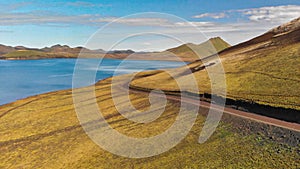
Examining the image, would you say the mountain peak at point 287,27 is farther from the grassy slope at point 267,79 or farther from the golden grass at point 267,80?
the golden grass at point 267,80

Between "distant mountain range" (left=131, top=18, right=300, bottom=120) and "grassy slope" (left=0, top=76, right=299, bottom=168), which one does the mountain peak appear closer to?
"distant mountain range" (left=131, top=18, right=300, bottom=120)

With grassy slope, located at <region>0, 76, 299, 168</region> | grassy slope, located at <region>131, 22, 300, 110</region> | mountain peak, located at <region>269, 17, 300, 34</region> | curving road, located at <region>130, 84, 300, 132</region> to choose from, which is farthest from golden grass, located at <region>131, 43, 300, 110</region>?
mountain peak, located at <region>269, 17, 300, 34</region>

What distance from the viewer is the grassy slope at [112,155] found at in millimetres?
33219

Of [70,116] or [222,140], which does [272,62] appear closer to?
[222,140]

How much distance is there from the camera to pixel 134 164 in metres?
36.6

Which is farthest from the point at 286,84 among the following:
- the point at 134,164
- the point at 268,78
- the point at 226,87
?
the point at 134,164

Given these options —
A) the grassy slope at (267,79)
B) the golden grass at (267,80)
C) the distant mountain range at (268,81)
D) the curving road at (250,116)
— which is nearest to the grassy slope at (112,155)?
the curving road at (250,116)

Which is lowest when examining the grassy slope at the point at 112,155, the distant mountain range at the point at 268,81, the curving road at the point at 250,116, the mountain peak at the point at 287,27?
the grassy slope at the point at 112,155

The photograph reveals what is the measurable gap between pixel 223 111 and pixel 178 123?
8.45 meters

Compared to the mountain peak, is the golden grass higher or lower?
lower

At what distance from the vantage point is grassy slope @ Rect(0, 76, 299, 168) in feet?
109

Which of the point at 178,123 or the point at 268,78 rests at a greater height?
the point at 268,78

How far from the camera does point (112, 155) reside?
133 feet

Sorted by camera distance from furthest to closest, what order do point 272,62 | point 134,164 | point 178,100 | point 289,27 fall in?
point 289,27
point 272,62
point 178,100
point 134,164
